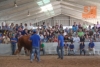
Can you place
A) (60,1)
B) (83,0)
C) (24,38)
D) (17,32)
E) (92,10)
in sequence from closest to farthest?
(24,38) < (17,32) < (92,10) < (83,0) < (60,1)

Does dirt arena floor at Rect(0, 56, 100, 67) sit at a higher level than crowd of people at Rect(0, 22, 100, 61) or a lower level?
lower

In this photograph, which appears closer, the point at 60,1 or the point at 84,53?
the point at 84,53

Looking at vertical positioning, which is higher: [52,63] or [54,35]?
[54,35]

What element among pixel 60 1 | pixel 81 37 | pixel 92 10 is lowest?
pixel 81 37

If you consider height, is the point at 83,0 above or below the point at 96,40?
above

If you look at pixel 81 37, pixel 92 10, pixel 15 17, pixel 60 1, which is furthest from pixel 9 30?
pixel 15 17

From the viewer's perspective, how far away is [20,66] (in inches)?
523

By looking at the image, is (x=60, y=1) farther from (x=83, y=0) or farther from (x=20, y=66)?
(x=20, y=66)

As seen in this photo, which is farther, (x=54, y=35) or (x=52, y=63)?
(x=54, y=35)

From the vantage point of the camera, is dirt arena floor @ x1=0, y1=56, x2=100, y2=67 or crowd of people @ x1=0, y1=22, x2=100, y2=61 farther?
crowd of people @ x1=0, y1=22, x2=100, y2=61

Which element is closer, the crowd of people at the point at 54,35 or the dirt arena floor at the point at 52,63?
the dirt arena floor at the point at 52,63

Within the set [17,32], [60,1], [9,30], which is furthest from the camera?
[60,1]

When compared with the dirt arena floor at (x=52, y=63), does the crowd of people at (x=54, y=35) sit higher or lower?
higher

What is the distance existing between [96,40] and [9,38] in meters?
8.20
